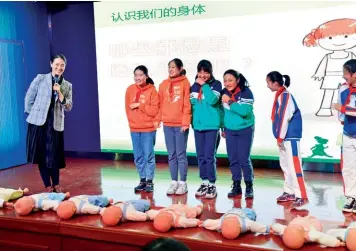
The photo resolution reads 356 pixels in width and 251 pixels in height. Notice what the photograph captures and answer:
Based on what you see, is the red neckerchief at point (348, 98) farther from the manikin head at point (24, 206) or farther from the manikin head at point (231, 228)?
the manikin head at point (24, 206)

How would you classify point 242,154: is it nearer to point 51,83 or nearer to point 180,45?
point 51,83

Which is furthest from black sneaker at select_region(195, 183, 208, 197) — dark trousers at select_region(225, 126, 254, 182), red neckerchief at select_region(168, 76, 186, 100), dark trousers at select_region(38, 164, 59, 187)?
dark trousers at select_region(38, 164, 59, 187)

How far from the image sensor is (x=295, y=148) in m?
3.44

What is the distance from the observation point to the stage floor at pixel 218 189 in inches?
111

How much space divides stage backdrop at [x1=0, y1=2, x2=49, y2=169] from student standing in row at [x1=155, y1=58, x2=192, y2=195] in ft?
8.52

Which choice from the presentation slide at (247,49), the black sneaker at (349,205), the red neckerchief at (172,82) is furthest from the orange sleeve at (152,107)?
the black sneaker at (349,205)

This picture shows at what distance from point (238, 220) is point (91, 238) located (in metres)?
0.84

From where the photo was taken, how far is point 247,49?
199 inches

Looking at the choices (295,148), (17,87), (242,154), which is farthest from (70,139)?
(295,148)

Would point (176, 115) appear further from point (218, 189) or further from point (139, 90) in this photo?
point (218, 189)

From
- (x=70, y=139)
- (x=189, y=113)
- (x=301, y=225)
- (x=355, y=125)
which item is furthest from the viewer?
(x=70, y=139)

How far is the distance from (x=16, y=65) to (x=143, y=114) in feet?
8.53

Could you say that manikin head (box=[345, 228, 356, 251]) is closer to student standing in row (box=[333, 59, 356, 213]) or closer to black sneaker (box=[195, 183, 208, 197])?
student standing in row (box=[333, 59, 356, 213])

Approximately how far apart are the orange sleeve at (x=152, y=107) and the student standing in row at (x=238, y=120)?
0.63 m
